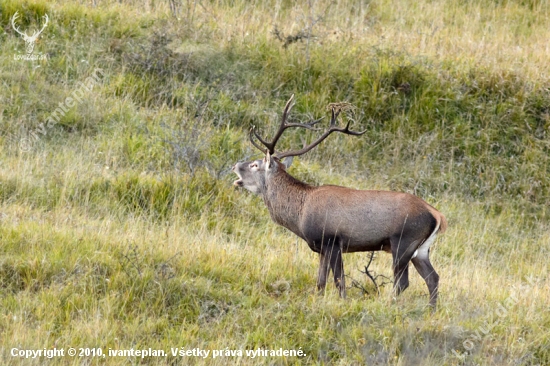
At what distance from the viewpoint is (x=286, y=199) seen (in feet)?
25.8

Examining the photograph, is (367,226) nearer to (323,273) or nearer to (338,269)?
(338,269)

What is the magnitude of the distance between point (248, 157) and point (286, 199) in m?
2.43

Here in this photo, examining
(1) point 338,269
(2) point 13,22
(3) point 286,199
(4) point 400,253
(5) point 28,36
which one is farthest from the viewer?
(2) point 13,22

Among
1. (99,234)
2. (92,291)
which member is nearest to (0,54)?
(99,234)

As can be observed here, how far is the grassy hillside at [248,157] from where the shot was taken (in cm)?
655

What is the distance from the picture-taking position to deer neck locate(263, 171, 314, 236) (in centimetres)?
776

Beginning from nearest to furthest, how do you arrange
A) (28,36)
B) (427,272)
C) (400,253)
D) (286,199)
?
(400,253) → (427,272) → (286,199) → (28,36)

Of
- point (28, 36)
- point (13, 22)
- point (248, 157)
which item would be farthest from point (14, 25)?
point (248, 157)

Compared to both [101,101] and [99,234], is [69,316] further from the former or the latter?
[101,101]

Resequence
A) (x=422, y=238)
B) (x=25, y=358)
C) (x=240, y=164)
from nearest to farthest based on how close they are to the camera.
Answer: (x=25, y=358)
(x=422, y=238)
(x=240, y=164)

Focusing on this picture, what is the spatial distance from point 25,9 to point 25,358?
7.57 m

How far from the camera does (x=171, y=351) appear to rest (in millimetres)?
6234

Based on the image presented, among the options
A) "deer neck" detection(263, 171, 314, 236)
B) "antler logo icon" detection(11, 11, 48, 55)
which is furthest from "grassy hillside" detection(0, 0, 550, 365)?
"deer neck" detection(263, 171, 314, 236)

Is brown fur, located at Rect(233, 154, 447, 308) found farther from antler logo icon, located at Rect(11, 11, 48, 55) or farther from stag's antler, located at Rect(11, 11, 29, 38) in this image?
stag's antler, located at Rect(11, 11, 29, 38)
